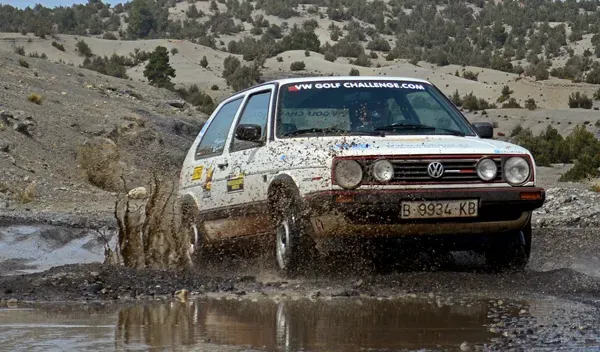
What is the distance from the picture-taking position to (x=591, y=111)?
4259 centimetres

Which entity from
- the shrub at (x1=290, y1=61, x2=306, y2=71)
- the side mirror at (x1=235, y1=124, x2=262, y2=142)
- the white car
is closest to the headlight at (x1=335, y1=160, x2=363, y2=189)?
the white car

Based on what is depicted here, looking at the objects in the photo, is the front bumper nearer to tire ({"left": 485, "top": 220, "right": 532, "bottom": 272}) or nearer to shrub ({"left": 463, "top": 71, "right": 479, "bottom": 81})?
tire ({"left": 485, "top": 220, "right": 532, "bottom": 272})

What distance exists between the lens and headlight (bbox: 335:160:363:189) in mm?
7555

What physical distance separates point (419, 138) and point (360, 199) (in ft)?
2.79

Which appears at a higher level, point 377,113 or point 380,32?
point 380,32

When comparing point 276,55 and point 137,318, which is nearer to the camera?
point 137,318

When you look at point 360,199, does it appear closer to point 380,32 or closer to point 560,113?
point 560,113

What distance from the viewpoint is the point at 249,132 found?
339 inches

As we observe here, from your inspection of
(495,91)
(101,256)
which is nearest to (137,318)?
(101,256)

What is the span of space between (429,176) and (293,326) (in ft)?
Result: 6.95

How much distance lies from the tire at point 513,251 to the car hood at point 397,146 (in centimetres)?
Answer: 63

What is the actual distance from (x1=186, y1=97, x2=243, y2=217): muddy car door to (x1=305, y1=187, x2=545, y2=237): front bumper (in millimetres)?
1793

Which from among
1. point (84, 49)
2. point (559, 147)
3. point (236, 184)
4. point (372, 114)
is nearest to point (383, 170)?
point (372, 114)

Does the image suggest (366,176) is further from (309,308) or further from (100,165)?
(100,165)
